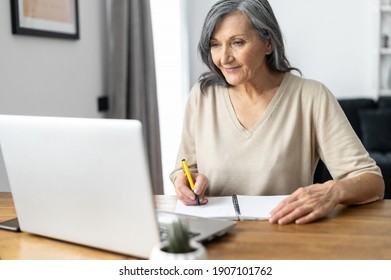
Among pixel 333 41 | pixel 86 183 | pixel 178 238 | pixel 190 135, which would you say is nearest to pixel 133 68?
pixel 190 135

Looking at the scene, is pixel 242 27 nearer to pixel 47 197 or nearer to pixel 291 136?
pixel 291 136

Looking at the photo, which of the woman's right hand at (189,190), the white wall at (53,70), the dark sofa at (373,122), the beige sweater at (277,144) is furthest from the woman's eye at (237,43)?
the dark sofa at (373,122)

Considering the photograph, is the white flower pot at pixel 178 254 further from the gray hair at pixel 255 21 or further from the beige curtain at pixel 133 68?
the beige curtain at pixel 133 68

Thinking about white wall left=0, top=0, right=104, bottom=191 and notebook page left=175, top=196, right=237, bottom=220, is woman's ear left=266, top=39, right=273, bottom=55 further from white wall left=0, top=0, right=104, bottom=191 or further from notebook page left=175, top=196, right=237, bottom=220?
white wall left=0, top=0, right=104, bottom=191

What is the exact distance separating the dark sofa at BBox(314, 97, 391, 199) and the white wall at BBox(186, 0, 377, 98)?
0.18 metres

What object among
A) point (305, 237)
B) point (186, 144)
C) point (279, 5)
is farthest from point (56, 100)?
point (279, 5)

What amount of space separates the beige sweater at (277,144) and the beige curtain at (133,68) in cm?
139

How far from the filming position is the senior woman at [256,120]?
5.13 feet

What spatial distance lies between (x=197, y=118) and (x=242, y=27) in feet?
1.10

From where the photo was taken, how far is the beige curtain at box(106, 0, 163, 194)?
3068 millimetres

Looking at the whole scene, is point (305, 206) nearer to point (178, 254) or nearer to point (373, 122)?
point (178, 254)

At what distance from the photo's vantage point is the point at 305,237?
108 centimetres

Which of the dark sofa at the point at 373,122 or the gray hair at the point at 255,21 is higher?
the gray hair at the point at 255,21

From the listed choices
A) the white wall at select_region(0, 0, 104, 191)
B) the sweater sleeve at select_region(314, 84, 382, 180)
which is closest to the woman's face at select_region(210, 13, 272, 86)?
the sweater sleeve at select_region(314, 84, 382, 180)
